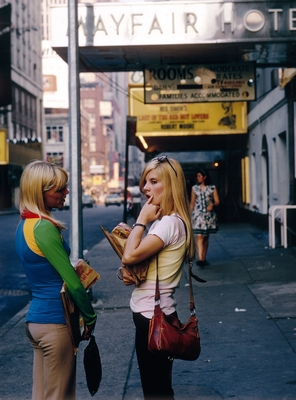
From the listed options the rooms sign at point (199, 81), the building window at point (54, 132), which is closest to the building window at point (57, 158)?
the building window at point (54, 132)

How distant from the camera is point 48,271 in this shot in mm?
3457

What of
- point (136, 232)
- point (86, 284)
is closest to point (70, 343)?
point (86, 284)

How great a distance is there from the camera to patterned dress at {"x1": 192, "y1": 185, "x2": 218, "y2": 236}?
11.5 m

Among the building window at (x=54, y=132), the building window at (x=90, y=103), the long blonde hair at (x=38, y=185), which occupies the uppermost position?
the building window at (x=90, y=103)

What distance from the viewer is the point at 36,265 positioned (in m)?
3.46

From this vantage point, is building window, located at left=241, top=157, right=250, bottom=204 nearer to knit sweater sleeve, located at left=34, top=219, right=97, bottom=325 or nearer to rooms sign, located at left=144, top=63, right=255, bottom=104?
rooms sign, located at left=144, top=63, right=255, bottom=104

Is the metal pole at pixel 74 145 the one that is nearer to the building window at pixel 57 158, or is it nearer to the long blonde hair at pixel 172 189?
the long blonde hair at pixel 172 189

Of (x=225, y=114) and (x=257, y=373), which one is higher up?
(x=225, y=114)

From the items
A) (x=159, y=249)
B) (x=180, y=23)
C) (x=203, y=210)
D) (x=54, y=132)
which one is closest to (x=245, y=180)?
(x=203, y=210)

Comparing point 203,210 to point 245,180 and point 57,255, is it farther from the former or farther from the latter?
point 245,180

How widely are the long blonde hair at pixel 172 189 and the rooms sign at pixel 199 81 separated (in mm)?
9174

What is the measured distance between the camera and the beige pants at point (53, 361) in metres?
3.48

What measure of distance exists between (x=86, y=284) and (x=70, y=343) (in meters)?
0.34

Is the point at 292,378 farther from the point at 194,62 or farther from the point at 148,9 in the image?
the point at 194,62
